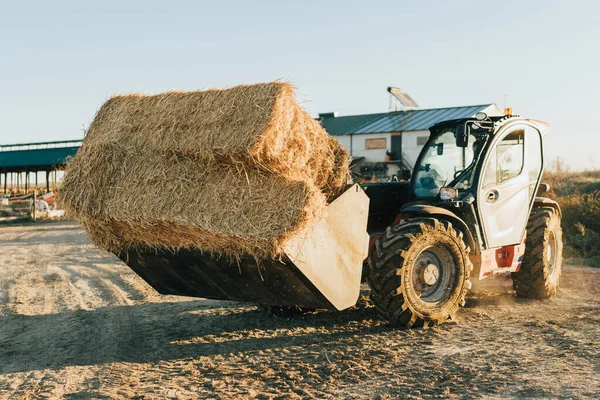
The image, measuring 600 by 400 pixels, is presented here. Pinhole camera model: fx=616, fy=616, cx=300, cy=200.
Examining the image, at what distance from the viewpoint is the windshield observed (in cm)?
739

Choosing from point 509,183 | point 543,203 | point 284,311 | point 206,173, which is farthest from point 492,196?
point 206,173

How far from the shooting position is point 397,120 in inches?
1453

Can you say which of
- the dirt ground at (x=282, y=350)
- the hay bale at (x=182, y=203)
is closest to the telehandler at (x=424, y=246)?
the hay bale at (x=182, y=203)

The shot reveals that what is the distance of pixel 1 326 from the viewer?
713 cm

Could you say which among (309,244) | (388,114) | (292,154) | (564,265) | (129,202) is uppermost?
(388,114)

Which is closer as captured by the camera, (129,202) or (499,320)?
(129,202)

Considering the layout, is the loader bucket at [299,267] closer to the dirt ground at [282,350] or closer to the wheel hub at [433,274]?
the dirt ground at [282,350]

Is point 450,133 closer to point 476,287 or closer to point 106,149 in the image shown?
point 476,287

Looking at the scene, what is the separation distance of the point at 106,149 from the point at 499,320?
470 cm

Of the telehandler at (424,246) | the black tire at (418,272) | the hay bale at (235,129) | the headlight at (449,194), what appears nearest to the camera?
the hay bale at (235,129)

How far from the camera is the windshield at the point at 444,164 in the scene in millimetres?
7391

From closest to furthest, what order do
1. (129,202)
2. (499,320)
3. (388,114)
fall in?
1. (129,202)
2. (499,320)
3. (388,114)

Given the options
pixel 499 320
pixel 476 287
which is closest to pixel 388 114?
pixel 476 287

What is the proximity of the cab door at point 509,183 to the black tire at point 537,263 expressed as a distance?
42 cm
